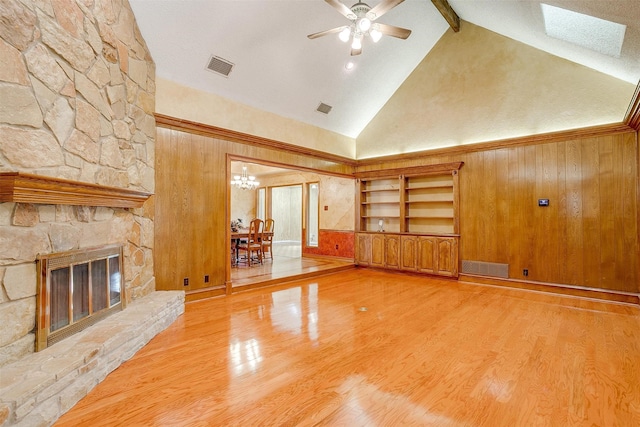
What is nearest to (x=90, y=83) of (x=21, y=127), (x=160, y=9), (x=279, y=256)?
(x=21, y=127)

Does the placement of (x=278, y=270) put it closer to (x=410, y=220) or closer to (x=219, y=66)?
(x=410, y=220)

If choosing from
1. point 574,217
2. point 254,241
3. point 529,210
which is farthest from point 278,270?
point 574,217

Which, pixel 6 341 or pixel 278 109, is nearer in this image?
pixel 6 341

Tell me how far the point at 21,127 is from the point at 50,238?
0.83m

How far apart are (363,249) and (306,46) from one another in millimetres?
4550

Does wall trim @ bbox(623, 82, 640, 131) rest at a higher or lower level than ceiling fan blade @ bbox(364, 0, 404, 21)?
lower

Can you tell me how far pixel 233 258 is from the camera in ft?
27.1

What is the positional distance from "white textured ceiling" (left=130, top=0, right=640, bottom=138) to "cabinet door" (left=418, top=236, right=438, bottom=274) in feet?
10.8

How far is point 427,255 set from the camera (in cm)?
637

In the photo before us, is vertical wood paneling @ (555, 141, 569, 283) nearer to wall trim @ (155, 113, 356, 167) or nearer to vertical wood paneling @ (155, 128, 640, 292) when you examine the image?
vertical wood paneling @ (155, 128, 640, 292)

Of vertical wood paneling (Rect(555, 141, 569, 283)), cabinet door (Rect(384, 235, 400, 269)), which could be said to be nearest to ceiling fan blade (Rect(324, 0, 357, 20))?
vertical wood paneling (Rect(555, 141, 569, 283))

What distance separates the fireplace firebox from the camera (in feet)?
7.41

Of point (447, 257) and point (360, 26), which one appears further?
point (447, 257)

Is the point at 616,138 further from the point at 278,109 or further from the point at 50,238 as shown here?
the point at 50,238
